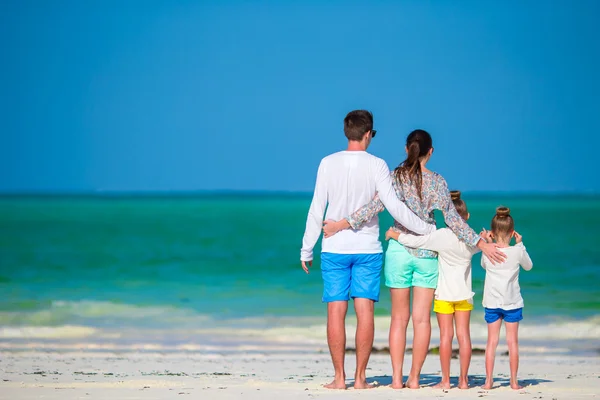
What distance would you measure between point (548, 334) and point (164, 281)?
1030 cm

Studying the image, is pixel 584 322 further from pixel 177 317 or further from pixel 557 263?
pixel 557 263

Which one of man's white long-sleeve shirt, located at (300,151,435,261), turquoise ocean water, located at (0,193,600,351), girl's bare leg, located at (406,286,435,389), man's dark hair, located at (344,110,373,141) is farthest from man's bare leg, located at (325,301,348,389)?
turquoise ocean water, located at (0,193,600,351)

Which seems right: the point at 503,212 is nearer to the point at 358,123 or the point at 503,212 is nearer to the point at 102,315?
the point at 358,123

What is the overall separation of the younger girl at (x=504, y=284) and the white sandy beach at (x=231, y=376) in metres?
0.34

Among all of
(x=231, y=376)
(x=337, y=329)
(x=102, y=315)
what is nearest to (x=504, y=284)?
(x=337, y=329)

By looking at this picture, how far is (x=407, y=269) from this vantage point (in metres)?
5.15

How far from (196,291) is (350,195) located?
37.4ft

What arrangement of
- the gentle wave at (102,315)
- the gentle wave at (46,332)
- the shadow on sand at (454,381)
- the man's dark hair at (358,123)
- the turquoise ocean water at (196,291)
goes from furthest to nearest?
1. the gentle wave at (102,315)
2. the turquoise ocean water at (196,291)
3. the gentle wave at (46,332)
4. the shadow on sand at (454,381)
5. the man's dark hair at (358,123)

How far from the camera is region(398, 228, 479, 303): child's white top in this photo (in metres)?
5.13

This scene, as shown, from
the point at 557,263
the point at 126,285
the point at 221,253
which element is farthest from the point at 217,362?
the point at 221,253

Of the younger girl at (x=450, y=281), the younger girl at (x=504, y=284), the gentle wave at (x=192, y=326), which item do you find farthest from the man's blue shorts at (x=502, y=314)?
the gentle wave at (x=192, y=326)

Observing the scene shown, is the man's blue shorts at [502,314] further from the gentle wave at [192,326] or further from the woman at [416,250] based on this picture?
the gentle wave at [192,326]

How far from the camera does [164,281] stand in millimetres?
18766

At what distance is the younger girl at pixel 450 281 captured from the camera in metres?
5.13
